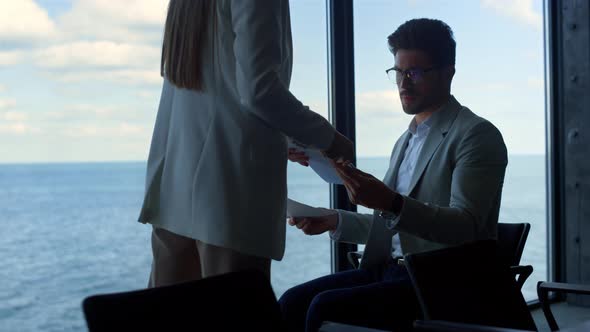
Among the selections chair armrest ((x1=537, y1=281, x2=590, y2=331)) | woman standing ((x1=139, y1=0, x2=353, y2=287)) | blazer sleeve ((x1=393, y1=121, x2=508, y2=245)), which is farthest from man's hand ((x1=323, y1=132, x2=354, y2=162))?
chair armrest ((x1=537, y1=281, x2=590, y2=331))

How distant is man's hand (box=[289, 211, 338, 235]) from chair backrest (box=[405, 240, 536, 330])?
0.51 metres

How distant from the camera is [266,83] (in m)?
1.53

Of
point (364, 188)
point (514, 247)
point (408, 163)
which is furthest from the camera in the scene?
point (514, 247)

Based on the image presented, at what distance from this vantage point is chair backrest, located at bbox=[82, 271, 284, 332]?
3.80 feet

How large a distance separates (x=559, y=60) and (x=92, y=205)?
18847 mm

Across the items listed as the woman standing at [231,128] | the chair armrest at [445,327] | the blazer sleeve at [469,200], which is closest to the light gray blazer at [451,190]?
the blazer sleeve at [469,200]

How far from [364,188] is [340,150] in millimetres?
167

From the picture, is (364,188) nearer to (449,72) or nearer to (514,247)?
(449,72)

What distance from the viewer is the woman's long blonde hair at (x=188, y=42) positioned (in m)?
1.59

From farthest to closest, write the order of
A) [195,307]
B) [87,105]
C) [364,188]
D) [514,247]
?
[87,105], [514,247], [364,188], [195,307]

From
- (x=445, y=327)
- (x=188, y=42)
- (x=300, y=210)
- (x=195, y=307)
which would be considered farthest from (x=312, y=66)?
(x=195, y=307)

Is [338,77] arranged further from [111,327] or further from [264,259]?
[111,327]

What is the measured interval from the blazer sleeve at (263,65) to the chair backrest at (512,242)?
136 cm

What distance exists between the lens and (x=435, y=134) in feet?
7.06
